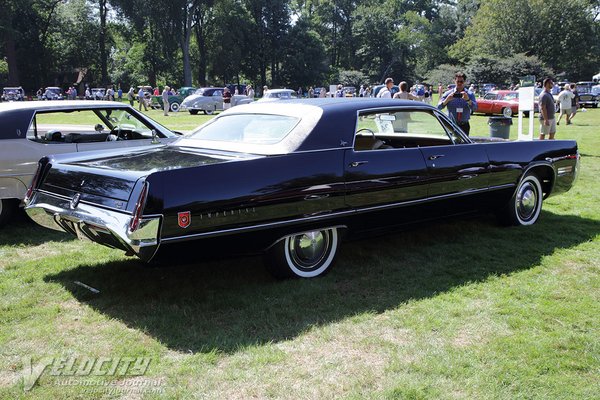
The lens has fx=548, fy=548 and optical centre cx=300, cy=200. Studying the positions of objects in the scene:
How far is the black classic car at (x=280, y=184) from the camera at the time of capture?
3.53 m

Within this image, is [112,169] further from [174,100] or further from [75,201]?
[174,100]

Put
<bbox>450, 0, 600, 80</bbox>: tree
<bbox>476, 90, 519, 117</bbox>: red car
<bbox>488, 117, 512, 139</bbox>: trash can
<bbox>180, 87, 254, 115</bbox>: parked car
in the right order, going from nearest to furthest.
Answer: <bbox>488, 117, 512, 139</bbox>: trash can, <bbox>476, 90, 519, 117</bbox>: red car, <bbox>180, 87, 254, 115</bbox>: parked car, <bbox>450, 0, 600, 80</bbox>: tree

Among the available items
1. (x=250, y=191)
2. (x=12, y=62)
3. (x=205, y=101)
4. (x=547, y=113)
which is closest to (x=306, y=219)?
(x=250, y=191)

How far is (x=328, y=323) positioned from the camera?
356cm

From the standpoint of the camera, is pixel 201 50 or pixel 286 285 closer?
pixel 286 285

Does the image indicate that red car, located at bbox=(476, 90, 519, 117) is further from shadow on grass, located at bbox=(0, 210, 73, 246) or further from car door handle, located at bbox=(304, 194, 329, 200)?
car door handle, located at bbox=(304, 194, 329, 200)

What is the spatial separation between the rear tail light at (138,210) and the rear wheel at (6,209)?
3.41 m

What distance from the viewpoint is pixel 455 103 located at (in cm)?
911

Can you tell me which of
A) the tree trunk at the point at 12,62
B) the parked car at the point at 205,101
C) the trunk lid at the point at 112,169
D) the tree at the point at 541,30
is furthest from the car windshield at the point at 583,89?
the tree trunk at the point at 12,62

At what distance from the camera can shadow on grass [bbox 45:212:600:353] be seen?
3.51m

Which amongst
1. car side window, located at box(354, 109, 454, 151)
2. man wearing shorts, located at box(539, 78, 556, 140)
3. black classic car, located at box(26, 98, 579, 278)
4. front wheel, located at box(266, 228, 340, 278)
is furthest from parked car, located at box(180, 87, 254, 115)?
front wheel, located at box(266, 228, 340, 278)

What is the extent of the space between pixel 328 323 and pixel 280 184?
1.03 m

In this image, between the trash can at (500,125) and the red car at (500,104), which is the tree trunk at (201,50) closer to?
the red car at (500,104)

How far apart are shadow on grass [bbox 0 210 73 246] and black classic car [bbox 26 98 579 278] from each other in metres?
1.42
